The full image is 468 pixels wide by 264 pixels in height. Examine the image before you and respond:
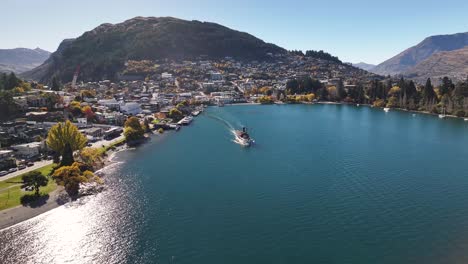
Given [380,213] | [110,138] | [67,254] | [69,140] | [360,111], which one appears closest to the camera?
[67,254]

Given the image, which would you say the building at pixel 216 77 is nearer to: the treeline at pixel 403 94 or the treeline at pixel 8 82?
the treeline at pixel 403 94

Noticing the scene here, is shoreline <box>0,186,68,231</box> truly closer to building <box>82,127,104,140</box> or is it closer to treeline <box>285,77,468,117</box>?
building <box>82,127,104,140</box>

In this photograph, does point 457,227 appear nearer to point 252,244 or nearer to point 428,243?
point 428,243

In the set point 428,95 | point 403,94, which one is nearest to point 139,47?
point 403,94

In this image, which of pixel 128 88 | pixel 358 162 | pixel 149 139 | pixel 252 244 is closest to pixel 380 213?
pixel 252 244

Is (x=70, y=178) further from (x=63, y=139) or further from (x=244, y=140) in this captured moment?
(x=244, y=140)

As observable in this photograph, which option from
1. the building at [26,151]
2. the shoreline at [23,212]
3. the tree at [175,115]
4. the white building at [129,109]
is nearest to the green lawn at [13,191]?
the shoreline at [23,212]
